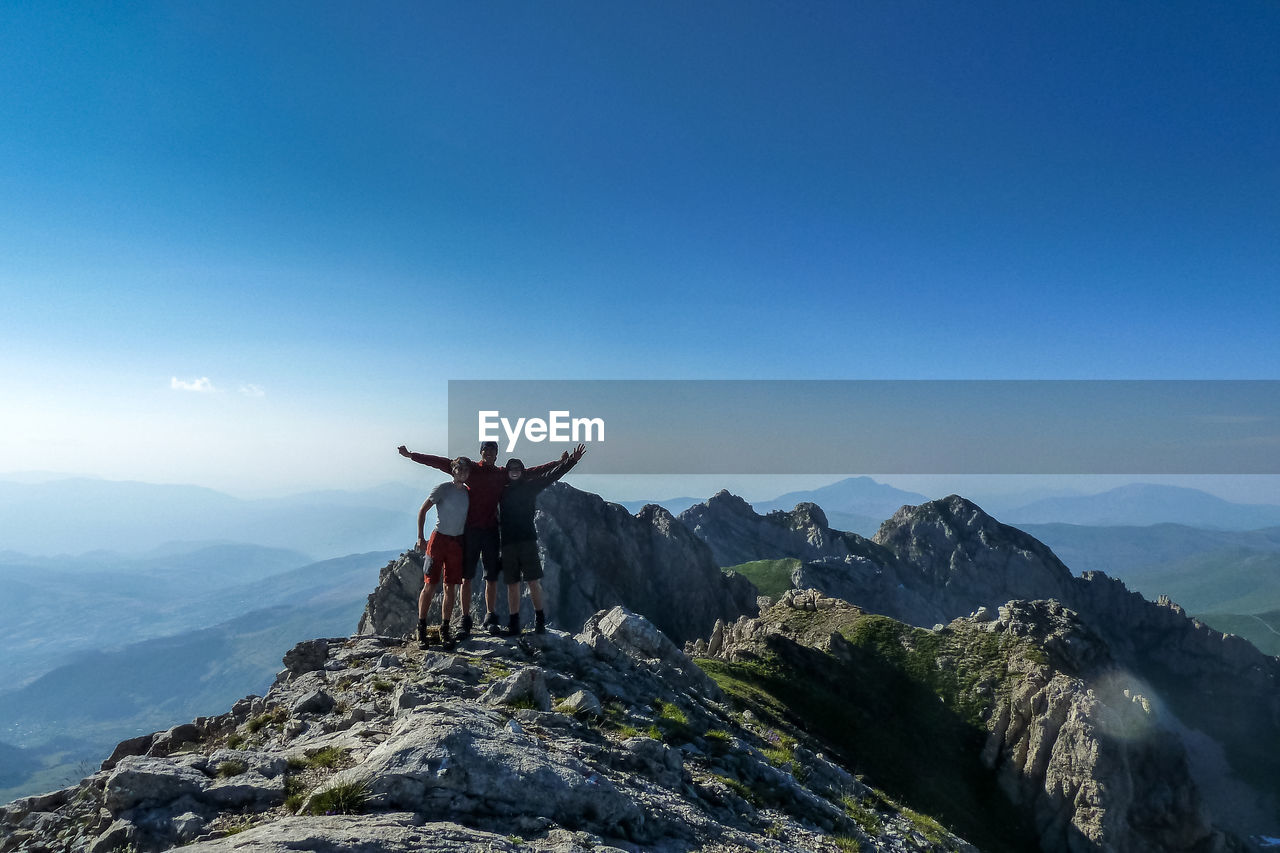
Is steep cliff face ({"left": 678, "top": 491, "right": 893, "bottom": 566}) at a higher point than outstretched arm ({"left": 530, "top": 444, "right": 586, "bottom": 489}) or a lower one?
lower

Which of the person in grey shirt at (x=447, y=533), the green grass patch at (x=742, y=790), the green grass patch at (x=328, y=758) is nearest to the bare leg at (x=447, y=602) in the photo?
the person in grey shirt at (x=447, y=533)

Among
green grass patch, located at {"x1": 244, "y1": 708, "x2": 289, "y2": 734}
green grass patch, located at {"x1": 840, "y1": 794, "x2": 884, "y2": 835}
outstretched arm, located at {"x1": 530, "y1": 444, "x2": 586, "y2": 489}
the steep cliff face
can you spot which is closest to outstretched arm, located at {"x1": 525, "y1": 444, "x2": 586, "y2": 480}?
outstretched arm, located at {"x1": 530, "y1": 444, "x2": 586, "y2": 489}

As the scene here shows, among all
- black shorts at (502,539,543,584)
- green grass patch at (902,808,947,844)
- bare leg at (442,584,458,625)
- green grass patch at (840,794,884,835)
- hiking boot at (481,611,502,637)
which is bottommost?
green grass patch at (902,808,947,844)

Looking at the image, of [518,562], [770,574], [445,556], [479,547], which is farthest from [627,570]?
[445,556]

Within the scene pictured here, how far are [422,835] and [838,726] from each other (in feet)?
141

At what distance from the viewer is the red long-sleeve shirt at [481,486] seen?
767 inches

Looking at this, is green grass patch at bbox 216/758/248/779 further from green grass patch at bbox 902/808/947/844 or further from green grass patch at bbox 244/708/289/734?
green grass patch at bbox 902/808/947/844

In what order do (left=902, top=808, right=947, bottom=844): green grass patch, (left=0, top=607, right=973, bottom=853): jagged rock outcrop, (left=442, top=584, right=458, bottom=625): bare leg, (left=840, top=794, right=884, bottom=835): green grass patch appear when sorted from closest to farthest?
(left=0, top=607, right=973, bottom=853): jagged rock outcrop < (left=840, top=794, right=884, bottom=835): green grass patch < (left=442, top=584, right=458, bottom=625): bare leg < (left=902, top=808, right=947, bottom=844): green grass patch

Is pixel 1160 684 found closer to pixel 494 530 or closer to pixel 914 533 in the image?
pixel 914 533

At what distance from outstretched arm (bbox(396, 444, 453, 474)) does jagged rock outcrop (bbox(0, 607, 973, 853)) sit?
5.50 meters

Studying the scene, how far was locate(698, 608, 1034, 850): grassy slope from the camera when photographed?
41.0 m

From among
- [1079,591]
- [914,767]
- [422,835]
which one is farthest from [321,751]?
[1079,591]

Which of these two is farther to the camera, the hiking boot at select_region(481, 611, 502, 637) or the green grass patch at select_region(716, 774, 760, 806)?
the hiking boot at select_region(481, 611, 502, 637)

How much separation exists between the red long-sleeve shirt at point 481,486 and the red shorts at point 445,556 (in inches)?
30.6
